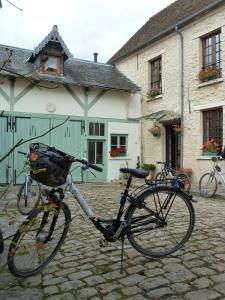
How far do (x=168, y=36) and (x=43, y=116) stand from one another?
540 cm

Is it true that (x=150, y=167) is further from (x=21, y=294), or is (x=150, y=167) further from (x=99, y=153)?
(x=21, y=294)

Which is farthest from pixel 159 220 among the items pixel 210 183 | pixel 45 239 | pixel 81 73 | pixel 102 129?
pixel 81 73

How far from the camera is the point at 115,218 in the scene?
3506mm

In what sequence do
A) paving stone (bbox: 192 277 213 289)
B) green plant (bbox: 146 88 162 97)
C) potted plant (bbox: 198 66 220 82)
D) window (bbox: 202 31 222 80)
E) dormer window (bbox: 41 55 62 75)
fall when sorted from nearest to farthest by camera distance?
paving stone (bbox: 192 277 213 289), potted plant (bbox: 198 66 220 82), window (bbox: 202 31 222 80), dormer window (bbox: 41 55 62 75), green plant (bbox: 146 88 162 97)

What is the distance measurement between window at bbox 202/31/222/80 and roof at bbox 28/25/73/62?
4.96 meters

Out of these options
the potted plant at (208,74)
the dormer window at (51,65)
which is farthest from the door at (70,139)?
the potted plant at (208,74)

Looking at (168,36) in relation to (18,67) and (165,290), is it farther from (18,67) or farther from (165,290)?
(165,290)

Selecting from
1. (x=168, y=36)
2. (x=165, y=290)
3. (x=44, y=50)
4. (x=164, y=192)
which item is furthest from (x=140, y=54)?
(x=165, y=290)

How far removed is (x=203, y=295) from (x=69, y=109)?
35.9 feet

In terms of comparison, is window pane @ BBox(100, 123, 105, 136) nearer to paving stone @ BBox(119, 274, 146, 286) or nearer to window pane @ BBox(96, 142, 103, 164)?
window pane @ BBox(96, 142, 103, 164)

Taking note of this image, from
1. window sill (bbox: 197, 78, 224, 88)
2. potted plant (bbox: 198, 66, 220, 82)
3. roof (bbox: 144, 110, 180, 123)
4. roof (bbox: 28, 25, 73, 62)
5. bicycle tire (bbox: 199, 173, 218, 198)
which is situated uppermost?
roof (bbox: 28, 25, 73, 62)

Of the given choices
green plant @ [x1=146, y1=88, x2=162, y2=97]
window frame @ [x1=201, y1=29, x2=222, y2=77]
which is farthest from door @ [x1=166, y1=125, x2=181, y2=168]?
window frame @ [x1=201, y1=29, x2=222, y2=77]

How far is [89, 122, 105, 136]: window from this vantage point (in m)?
13.6

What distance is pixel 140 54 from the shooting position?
1478cm
